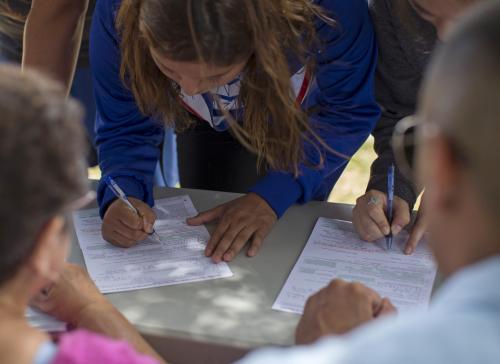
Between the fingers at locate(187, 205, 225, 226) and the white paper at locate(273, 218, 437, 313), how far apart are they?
26 cm

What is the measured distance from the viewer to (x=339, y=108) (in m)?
2.12

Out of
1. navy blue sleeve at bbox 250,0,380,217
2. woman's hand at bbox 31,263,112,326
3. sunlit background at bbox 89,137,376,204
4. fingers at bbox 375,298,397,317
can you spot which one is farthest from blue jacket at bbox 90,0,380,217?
sunlit background at bbox 89,137,376,204

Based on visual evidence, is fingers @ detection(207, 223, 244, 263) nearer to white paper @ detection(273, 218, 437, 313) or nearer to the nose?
white paper @ detection(273, 218, 437, 313)

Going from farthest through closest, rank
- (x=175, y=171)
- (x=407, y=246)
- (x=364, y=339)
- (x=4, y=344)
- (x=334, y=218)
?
1. (x=175, y=171)
2. (x=334, y=218)
3. (x=407, y=246)
4. (x=4, y=344)
5. (x=364, y=339)

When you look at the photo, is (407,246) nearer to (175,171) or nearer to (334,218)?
(334,218)

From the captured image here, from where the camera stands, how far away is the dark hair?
92 centimetres

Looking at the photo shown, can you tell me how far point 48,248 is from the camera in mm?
1031

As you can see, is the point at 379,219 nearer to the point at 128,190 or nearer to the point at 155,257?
the point at 155,257

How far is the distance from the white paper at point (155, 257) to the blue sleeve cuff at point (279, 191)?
7.5 inches

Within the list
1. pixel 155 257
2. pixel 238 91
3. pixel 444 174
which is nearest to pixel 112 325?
pixel 155 257

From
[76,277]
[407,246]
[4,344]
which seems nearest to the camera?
[4,344]

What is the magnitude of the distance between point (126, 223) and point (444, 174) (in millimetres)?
1195

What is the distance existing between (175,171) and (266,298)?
1.63 metres

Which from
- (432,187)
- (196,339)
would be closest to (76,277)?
(196,339)
